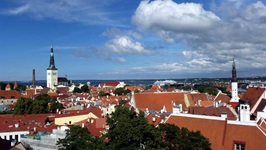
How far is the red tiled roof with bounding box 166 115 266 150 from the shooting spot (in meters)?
28.0

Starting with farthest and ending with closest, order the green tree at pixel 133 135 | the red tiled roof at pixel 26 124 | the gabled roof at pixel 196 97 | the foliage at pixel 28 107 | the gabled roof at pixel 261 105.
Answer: the foliage at pixel 28 107
the gabled roof at pixel 196 97
the red tiled roof at pixel 26 124
the gabled roof at pixel 261 105
the green tree at pixel 133 135

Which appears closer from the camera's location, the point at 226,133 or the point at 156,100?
the point at 226,133

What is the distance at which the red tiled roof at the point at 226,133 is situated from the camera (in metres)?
28.0

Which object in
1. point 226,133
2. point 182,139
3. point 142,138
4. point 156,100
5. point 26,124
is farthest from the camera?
point 156,100

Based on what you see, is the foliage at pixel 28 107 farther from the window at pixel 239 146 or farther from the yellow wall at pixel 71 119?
the window at pixel 239 146

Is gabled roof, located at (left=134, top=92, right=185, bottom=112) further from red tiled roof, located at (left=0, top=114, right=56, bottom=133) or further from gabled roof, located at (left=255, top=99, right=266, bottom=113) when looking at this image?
gabled roof, located at (left=255, top=99, right=266, bottom=113)

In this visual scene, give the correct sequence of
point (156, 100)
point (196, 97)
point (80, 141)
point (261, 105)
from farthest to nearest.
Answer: point (196, 97) < point (156, 100) < point (261, 105) < point (80, 141)

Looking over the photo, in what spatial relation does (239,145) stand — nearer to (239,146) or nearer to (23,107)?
(239,146)

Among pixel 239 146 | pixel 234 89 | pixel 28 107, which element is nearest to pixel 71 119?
pixel 28 107

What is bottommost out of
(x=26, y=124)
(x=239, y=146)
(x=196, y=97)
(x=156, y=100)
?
(x=26, y=124)

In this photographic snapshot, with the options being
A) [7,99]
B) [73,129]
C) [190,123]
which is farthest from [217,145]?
Answer: [7,99]

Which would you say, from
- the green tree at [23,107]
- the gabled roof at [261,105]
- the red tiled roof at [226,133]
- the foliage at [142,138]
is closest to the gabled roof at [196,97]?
the gabled roof at [261,105]

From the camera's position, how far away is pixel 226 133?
29656 mm

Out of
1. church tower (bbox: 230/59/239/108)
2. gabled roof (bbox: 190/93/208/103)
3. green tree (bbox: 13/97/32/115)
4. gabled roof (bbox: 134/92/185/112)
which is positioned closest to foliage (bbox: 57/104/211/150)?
gabled roof (bbox: 134/92/185/112)
